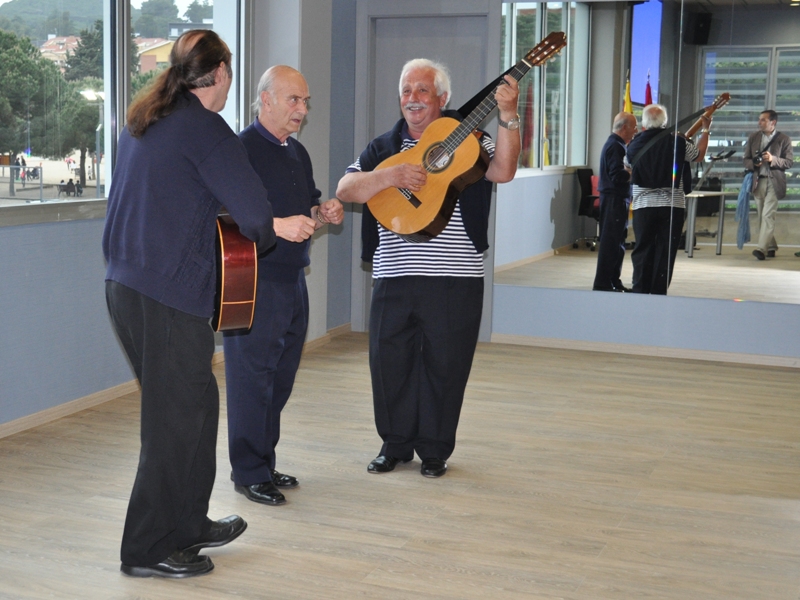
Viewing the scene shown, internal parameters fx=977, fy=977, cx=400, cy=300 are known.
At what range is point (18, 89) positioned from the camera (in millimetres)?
4137

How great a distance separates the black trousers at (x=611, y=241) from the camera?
599cm

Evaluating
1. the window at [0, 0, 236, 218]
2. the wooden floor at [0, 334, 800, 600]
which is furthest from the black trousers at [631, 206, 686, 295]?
the window at [0, 0, 236, 218]

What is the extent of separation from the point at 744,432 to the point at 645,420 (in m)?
0.44

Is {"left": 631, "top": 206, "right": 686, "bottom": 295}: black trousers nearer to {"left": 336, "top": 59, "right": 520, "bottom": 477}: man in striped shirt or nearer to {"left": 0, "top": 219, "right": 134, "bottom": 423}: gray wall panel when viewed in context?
{"left": 336, "top": 59, "right": 520, "bottom": 477}: man in striped shirt

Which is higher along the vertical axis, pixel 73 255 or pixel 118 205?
pixel 118 205

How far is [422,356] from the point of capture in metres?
3.71

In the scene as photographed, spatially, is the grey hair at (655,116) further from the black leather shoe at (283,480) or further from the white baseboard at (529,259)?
the black leather shoe at (283,480)

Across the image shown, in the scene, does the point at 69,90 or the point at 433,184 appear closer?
the point at 433,184

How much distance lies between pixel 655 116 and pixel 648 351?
1433 millimetres

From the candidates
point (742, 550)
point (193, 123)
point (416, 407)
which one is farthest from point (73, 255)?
point (742, 550)

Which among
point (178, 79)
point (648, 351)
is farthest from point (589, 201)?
point (178, 79)

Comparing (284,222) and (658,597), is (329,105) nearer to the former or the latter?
(284,222)

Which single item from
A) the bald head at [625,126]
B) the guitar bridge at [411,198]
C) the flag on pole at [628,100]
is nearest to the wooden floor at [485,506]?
the guitar bridge at [411,198]

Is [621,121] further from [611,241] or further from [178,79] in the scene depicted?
[178,79]
